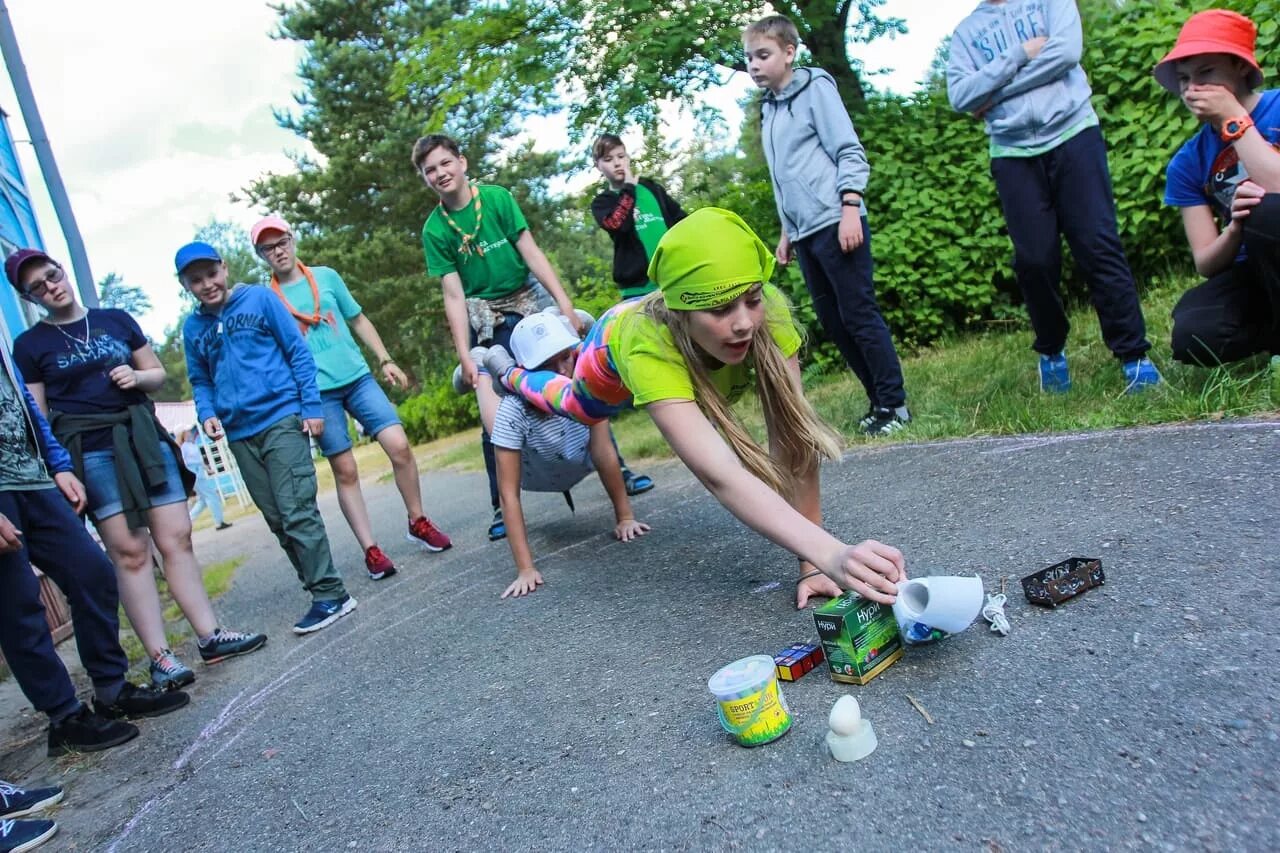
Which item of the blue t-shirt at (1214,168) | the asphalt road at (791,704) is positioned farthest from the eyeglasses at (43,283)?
the blue t-shirt at (1214,168)

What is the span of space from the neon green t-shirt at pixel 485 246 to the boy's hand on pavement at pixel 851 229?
1722 millimetres

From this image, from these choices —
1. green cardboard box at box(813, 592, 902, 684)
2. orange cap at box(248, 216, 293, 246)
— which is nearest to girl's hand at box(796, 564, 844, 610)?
green cardboard box at box(813, 592, 902, 684)

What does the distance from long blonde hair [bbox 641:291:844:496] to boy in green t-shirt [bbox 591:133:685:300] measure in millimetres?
2601

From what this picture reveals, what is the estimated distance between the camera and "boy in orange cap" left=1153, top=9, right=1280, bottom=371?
3.29 m

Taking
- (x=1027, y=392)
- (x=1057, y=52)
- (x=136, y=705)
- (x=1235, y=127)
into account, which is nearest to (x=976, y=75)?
(x=1057, y=52)

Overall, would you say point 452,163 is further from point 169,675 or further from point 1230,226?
point 1230,226

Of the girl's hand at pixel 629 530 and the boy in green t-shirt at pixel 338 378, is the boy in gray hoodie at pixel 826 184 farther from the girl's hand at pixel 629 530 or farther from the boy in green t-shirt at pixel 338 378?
the boy in green t-shirt at pixel 338 378

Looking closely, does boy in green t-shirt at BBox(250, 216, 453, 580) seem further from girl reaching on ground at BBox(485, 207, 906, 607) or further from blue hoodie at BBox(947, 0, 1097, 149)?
blue hoodie at BBox(947, 0, 1097, 149)

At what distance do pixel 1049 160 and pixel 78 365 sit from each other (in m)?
4.53

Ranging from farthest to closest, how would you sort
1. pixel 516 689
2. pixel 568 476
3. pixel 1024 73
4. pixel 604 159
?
1. pixel 604 159
2. pixel 568 476
3. pixel 1024 73
4. pixel 516 689

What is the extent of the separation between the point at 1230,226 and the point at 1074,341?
219cm

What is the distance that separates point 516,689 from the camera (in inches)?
114

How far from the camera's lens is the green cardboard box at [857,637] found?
7.37ft

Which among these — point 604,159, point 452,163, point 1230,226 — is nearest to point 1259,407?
point 1230,226
